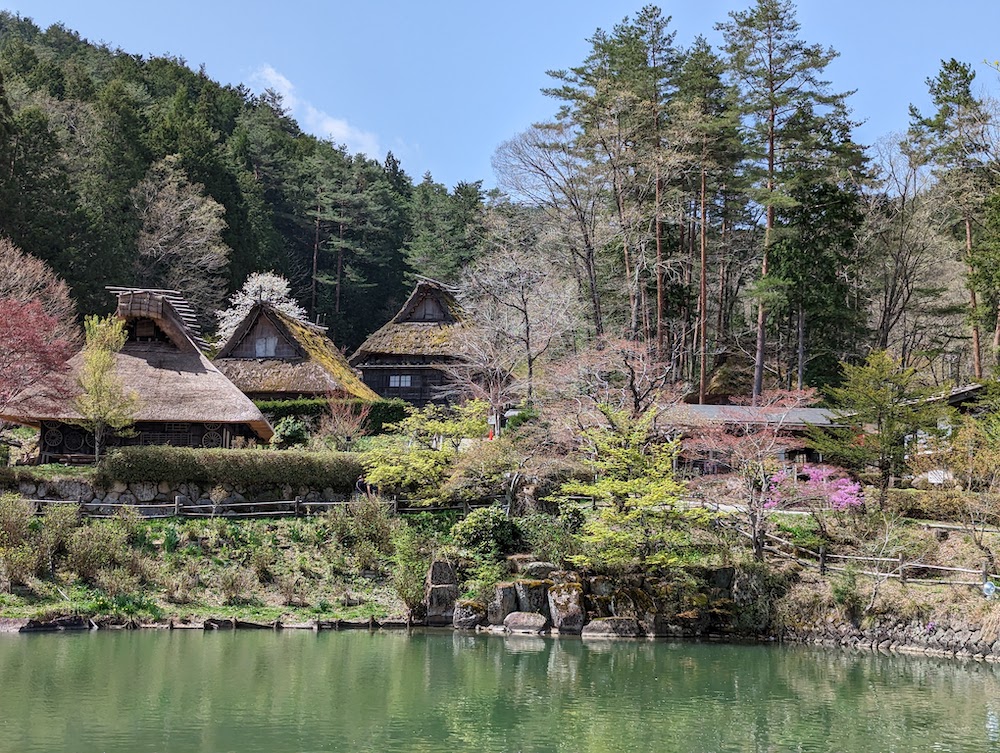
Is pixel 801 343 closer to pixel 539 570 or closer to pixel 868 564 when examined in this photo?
pixel 868 564

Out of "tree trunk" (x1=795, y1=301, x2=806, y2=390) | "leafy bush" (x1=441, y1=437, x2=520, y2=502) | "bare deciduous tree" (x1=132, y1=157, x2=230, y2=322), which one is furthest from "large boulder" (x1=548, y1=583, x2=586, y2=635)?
"bare deciduous tree" (x1=132, y1=157, x2=230, y2=322)

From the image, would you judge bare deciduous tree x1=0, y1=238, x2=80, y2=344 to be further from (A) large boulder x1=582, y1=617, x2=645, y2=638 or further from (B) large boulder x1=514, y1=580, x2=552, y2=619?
(A) large boulder x1=582, y1=617, x2=645, y2=638

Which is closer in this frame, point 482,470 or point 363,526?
point 363,526

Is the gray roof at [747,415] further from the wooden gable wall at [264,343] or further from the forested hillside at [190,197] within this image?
the forested hillside at [190,197]

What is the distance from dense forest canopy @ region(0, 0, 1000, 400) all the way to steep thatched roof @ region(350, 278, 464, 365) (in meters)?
1.58

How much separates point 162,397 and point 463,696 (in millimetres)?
17436

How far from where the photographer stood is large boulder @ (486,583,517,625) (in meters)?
22.5

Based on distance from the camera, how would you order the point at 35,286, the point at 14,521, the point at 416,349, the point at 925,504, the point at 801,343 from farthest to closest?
the point at 416,349
the point at 801,343
the point at 35,286
the point at 925,504
the point at 14,521

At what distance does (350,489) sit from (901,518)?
615 inches

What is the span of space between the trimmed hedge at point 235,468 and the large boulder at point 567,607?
306 inches

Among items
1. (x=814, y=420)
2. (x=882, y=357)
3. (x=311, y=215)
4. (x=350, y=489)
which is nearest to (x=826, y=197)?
(x=814, y=420)

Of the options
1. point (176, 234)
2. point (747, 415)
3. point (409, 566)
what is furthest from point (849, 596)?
point (176, 234)

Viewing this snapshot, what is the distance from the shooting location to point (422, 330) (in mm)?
44094

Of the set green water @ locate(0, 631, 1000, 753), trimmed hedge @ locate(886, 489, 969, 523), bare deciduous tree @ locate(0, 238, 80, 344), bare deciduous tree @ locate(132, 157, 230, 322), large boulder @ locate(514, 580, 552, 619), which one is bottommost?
green water @ locate(0, 631, 1000, 753)
